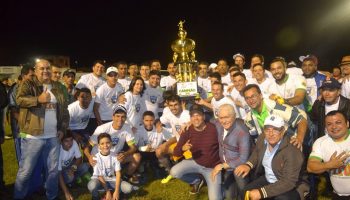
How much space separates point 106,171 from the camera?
18.7ft

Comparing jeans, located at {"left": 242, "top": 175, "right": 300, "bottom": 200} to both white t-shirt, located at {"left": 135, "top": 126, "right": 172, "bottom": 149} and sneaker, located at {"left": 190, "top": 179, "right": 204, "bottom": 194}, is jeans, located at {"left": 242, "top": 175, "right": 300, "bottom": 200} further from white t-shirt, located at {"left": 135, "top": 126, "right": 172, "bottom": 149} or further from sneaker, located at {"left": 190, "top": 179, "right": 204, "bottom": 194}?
white t-shirt, located at {"left": 135, "top": 126, "right": 172, "bottom": 149}

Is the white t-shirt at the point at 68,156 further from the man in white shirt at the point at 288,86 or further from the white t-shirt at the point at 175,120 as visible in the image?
the man in white shirt at the point at 288,86

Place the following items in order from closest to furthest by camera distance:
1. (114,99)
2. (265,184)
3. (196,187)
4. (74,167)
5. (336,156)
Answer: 1. (336,156)
2. (265,184)
3. (196,187)
4. (74,167)
5. (114,99)

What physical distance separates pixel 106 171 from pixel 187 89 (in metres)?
2.60

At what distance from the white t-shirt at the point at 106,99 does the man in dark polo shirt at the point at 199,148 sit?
8.12ft

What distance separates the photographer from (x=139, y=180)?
6648 mm

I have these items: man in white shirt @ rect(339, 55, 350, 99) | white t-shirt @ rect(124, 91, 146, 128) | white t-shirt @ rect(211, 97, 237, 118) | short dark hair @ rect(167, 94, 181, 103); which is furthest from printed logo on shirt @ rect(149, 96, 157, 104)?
man in white shirt @ rect(339, 55, 350, 99)

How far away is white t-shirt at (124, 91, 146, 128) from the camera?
7328 millimetres

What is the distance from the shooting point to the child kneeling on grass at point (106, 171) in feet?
18.2

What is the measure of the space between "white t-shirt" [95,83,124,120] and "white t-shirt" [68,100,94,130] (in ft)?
0.99

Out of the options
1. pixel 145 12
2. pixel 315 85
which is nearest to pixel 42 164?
pixel 315 85

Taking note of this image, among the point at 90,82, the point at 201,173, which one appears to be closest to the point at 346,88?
the point at 201,173

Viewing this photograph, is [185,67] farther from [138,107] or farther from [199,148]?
[199,148]

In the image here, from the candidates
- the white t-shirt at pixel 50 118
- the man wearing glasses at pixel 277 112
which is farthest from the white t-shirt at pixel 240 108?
the white t-shirt at pixel 50 118
